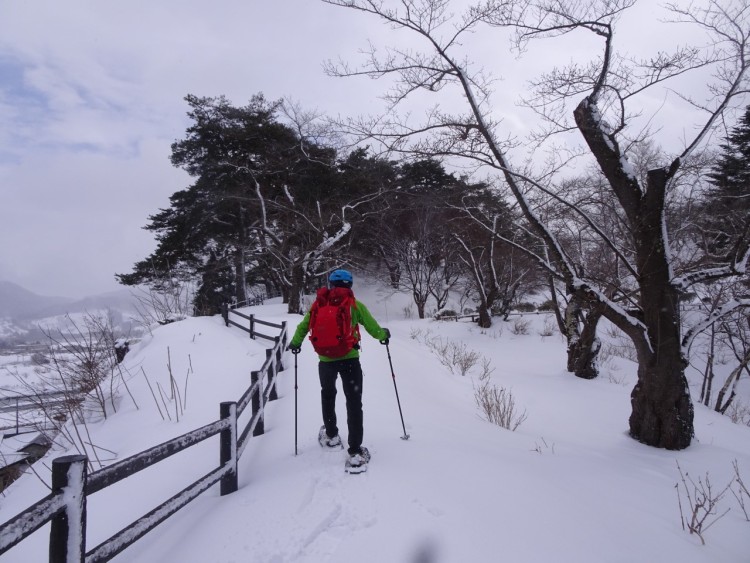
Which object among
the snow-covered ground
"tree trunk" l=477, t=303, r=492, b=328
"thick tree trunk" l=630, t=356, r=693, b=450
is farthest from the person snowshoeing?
"tree trunk" l=477, t=303, r=492, b=328

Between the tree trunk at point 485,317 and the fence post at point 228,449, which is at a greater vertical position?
the fence post at point 228,449

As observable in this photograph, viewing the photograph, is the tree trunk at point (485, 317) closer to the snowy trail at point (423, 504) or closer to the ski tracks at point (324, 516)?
the snowy trail at point (423, 504)

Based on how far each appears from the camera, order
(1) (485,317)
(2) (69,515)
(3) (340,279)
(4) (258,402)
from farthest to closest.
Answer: (1) (485,317), (4) (258,402), (3) (340,279), (2) (69,515)

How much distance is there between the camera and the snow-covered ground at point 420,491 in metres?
2.84

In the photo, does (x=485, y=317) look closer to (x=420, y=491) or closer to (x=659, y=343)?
(x=659, y=343)

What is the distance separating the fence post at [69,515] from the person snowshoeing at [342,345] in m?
2.17

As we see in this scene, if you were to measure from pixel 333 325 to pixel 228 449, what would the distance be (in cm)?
149

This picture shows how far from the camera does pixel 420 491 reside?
346 cm

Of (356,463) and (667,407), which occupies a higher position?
(356,463)

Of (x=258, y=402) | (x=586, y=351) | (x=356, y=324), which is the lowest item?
(x=586, y=351)

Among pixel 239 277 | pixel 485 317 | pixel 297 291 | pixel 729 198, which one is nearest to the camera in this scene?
pixel 729 198

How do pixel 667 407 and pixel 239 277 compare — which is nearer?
pixel 667 407

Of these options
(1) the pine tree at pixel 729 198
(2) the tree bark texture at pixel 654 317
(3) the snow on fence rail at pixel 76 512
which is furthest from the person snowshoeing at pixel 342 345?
(1) the pine tree at pixel 729 198

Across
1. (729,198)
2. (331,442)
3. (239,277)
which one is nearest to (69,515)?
(331,442)
